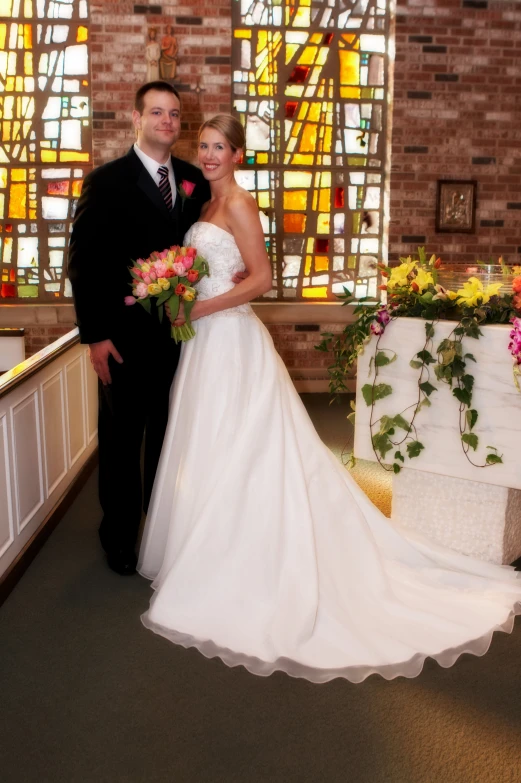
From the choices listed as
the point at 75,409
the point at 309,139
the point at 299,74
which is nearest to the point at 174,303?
the point at 75,409

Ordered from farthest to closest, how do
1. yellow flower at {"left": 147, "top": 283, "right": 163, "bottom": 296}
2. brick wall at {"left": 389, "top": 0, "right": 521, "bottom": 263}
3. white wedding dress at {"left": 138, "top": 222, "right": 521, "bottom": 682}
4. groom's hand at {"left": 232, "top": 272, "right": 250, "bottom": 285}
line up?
brick wall at {"left": 389, "top": 0, "right": 521, "bottom": 263} → groom's hand at {"left": 232, "top": 272, "right": 250, "bottom": 285} → yellow flower at {"left": 147, "top": 283, "right": 163, "bottom": 296} → white wedding dress at {"left": 138, "top": 222, "right": 521, "bottom": 682}

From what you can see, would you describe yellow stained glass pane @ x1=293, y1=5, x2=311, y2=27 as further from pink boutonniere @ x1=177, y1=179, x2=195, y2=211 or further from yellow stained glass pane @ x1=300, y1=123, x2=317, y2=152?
pink boutonniere @ x1=177, y1=179, x2=195, y2=211

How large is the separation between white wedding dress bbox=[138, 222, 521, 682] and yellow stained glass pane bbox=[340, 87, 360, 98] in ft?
14.8

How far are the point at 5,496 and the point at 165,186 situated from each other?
145 centimetres

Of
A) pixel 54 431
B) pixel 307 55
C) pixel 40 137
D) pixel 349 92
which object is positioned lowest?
pixel 54 431

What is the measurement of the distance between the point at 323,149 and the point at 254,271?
174 inches

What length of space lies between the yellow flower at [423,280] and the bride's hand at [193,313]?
93 centimetres

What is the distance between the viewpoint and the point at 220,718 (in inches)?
93.0

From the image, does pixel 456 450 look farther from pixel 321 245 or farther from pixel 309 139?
pixel 309 139

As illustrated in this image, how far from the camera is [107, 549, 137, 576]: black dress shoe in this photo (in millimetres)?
3428

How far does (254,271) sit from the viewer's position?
3.15 meters

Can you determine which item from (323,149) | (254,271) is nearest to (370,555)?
(254,271)

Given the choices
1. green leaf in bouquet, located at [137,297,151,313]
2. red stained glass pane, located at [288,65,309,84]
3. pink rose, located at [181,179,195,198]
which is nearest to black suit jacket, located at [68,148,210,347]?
pink rose, located at [181,179,195,198]

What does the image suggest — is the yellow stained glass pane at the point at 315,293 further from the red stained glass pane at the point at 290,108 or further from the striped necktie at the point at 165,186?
the striped necktie at the point at 165,186
